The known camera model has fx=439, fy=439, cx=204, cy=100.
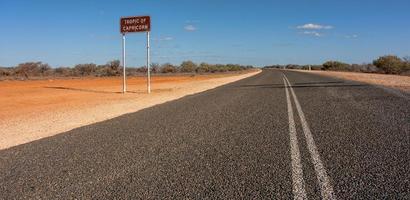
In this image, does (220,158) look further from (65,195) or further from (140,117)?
(140,117)

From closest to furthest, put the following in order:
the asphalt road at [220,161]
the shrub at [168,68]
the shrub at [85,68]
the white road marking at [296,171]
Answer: the white road marking at [296,171] < the asphalt road at [220,161] < the shrub at [85,68] < the shrub at [168,68]

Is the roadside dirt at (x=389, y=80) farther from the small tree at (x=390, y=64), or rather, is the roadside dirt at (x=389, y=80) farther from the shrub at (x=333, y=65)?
the shrub at (x=333, y=65)

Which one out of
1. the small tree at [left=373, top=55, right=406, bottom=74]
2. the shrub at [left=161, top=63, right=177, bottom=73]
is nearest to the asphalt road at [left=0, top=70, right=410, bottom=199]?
the small tree at [left=373, top=55, right=406, bottom=74]

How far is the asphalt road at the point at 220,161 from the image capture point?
16.5 feet

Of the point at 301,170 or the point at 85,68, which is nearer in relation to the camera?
the point at 301,170

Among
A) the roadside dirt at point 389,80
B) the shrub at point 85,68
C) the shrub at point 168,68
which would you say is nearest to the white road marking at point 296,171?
the roadside dirt at point 389,80

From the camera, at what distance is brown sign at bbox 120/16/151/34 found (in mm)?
25197

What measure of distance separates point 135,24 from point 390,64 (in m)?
69.9

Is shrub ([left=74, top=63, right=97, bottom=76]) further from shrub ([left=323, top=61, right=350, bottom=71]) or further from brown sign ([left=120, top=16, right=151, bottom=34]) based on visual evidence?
shrub ([left=323, top=61, right=350, bottom=71])

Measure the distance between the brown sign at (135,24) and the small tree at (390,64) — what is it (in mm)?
59787

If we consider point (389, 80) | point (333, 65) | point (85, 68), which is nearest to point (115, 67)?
point (85, 68)

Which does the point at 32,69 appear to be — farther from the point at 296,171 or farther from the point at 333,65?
the point at 333,65

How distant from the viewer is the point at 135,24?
83.3 ft

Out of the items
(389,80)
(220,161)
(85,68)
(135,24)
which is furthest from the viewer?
(85,68)
